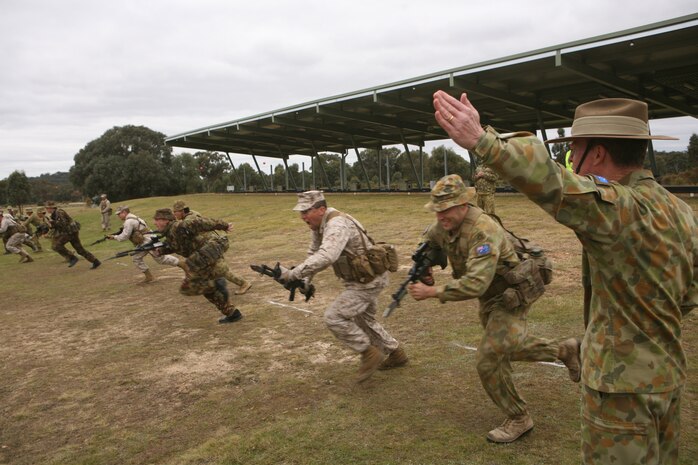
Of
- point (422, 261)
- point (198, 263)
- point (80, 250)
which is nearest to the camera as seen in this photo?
point (422, 261)

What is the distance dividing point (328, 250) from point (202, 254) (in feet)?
12.4

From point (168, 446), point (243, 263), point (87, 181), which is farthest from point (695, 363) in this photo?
point (87, 181)

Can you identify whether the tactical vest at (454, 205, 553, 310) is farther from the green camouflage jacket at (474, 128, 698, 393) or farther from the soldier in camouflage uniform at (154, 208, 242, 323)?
the soldier in camouflage uniform at (154, 208, 242, 323)

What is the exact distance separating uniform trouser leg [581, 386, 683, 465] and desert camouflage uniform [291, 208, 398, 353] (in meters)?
3.07

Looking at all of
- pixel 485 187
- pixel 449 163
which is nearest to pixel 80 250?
pixel 485 187

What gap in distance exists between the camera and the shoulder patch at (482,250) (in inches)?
149

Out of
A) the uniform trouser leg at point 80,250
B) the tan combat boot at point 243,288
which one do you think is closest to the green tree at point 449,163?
the uniform trouser leg at point 80,250

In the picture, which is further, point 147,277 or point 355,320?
point 147,277

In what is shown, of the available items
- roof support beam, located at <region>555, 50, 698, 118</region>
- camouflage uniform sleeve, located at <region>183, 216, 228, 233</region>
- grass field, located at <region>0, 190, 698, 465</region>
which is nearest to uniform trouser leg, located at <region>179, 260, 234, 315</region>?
grass field, located at <region>0, 190, 698, 465</region>

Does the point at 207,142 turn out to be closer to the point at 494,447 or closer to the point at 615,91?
the point at 615,91

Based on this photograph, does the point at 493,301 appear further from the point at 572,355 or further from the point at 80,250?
the point at 80,250

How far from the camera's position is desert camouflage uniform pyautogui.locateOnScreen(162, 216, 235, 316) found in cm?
794

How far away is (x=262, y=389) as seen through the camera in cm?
537

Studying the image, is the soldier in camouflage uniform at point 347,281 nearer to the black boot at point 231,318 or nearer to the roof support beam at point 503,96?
the black boot at point 231,318
